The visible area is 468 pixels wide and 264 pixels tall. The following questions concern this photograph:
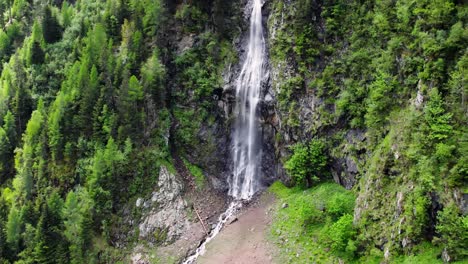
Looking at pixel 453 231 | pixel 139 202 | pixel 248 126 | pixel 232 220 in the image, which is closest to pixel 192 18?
pixel 248 126

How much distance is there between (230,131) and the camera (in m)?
42.3

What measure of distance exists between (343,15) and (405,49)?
896 cm

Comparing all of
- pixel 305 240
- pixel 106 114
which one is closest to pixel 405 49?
pixel 305 240

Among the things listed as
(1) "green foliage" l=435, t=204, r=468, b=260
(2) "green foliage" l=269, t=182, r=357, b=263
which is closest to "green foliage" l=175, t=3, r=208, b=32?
(2) "green foliage" l=269, t=182, r=357, b=263

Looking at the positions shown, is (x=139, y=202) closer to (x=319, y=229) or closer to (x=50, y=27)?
(x=319, y=229)

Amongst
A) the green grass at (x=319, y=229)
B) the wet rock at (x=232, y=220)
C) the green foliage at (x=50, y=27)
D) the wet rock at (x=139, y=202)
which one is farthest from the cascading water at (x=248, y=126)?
the green foliage at (x=50, y=27)

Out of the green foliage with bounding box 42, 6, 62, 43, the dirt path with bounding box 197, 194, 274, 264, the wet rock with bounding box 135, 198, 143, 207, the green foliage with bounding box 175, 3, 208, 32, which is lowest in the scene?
the dirt path with bounding box 197, 194, 274, 264

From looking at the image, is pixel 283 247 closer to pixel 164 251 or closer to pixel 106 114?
pixel 164 251

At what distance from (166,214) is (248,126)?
12.5 metres

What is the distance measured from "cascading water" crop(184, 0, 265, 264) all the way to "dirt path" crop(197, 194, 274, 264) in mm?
3121

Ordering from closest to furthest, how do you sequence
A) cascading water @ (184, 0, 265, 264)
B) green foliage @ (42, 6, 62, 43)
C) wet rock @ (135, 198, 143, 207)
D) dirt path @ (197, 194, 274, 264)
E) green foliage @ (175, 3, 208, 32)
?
dirt path @ (197, 194, 274, 264) < wet rock @ (135, 198, 143, 207) < cascading water @ (184, 0, 265, 264) < green foliage @ (175, 3, 208, 32) < green foliage @ (42, 6, 62, 43)

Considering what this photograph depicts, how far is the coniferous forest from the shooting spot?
24.4 m

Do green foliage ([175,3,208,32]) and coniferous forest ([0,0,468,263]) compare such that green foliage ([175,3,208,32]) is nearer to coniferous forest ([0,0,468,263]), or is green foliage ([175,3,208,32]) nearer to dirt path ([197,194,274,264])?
coniferous forest ([0,0,468,263])

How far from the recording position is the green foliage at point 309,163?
35156 millimetres
